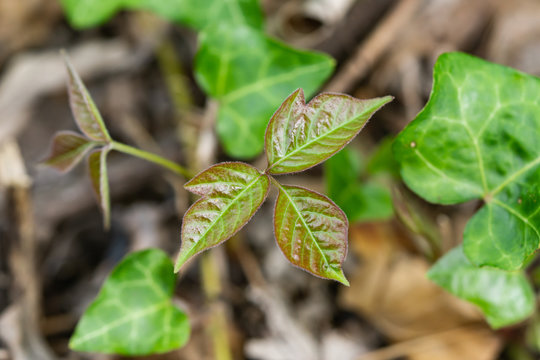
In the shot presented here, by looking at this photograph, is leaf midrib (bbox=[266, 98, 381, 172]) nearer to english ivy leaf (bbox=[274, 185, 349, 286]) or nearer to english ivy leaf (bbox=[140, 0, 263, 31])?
english ivy leaf (bbox=[274, 185, 349, 286])

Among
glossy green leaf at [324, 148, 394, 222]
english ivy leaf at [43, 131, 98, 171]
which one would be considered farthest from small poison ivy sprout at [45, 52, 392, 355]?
glossy green leaf at [324, 148, 394, 222]

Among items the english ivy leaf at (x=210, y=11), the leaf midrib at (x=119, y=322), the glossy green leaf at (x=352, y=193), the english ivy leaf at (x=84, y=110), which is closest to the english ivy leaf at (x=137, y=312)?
the leaf midrib at (x=119, y=322)

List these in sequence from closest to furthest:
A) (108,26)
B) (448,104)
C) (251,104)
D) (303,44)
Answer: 1. (448,104)
2. (251,104)
3. (303,44)
4. (108,26)

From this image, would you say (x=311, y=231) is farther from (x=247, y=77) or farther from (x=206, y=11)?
(x=206, y=11)

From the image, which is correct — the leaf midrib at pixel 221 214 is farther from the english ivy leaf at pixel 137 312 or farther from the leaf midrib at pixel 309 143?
the english ivy leaf at pixel 137 312

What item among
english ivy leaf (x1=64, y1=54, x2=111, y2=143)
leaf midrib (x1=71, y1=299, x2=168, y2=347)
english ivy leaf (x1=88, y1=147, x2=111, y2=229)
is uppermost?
english ivy leaf (x1=64, y1=54, x2=111, y2=143)

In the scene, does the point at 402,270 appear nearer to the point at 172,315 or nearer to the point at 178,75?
the point at 172,315

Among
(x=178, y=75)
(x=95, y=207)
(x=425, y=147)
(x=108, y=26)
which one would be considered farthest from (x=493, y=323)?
(x=108, y=26)
